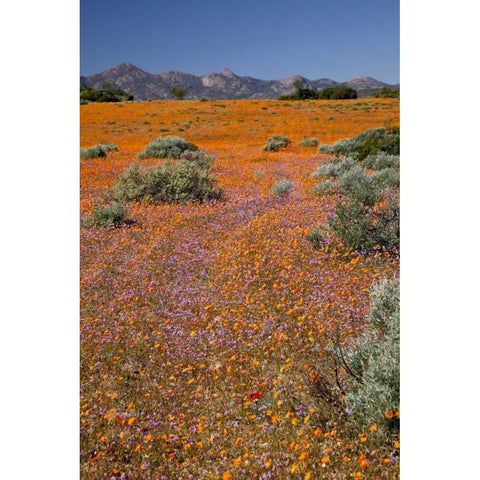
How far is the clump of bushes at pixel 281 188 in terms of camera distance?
7707 mm

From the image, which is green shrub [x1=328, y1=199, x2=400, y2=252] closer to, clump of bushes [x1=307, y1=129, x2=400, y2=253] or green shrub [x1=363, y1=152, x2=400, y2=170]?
clump of bushes [x1=307, y1=129, x2=400, y2=253]

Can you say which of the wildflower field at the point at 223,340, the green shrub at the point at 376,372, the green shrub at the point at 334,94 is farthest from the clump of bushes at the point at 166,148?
the green shrub at the point at 376,372

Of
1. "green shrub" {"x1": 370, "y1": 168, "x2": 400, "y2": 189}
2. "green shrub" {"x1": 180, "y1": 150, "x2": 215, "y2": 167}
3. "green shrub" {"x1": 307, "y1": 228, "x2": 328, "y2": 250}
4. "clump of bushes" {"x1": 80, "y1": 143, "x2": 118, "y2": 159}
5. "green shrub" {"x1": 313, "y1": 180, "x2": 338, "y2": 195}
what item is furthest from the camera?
"clump of bushes" {"x1": 80, "y1": 143, "x2": 118, "y2": 159}

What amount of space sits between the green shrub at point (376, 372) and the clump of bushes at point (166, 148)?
29.5 ft

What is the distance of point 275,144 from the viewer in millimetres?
12180

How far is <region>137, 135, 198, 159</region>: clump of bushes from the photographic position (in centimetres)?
1152

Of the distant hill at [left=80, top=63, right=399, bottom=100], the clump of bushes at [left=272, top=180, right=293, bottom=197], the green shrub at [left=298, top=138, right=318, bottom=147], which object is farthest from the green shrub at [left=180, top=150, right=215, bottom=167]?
the distant hill at [left=80, top=63, right=399, bottom=100]

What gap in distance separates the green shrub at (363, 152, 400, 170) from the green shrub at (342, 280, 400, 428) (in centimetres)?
595

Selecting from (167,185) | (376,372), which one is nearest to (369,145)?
(167,185)

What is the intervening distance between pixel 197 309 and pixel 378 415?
221 centimetres

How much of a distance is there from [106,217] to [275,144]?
6.32 m

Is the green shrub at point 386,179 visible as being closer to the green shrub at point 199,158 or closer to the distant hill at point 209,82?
the distant hill at point 209,82

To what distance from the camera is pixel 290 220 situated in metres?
6.21
